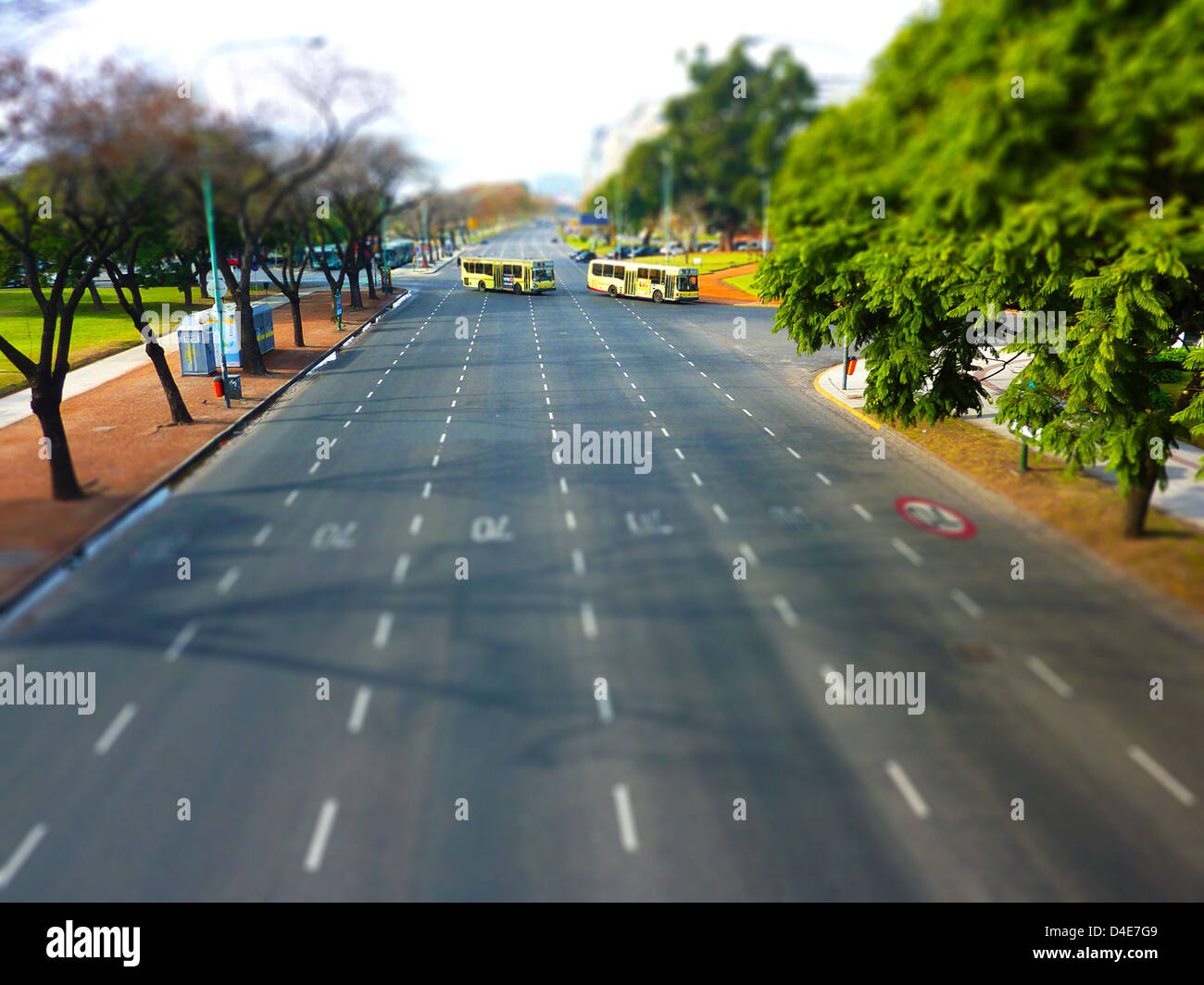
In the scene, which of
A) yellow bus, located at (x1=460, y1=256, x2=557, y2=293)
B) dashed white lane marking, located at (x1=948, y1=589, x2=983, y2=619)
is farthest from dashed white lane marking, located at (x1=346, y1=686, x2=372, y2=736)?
yellow bus, located at (x1=460, y1=256, x2=557, y2=293)

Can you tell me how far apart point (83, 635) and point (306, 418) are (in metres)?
15.0

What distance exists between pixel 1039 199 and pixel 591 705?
9000mm

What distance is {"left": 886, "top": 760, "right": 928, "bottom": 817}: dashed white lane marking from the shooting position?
30.9ft

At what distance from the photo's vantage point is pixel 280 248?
50.8m

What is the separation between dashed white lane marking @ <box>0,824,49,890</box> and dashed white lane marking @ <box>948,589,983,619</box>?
1201 cm

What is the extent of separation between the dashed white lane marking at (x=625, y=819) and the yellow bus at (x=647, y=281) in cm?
5400

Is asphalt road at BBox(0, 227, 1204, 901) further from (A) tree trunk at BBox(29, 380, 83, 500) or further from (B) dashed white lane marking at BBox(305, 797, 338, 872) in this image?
(A) tree trunk at BBox(29, 380, 83, 500)

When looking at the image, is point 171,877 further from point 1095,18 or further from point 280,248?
point 280,248

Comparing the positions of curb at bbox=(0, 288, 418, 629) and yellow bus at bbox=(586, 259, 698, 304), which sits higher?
yellow bus at bbox=(586, 259, 698, 304)

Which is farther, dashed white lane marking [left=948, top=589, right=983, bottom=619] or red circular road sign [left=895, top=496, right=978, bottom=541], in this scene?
red circular road sign [left=895, top=496, right=978, bottom=541]

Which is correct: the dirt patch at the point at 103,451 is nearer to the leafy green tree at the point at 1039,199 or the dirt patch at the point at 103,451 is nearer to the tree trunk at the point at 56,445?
the tree trunk at the point at 56,445

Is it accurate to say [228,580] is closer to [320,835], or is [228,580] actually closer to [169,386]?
[320,835]

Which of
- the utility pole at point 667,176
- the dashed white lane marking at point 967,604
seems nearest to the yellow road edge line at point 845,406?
the utility pole at point 667,176

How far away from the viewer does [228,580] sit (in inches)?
591
